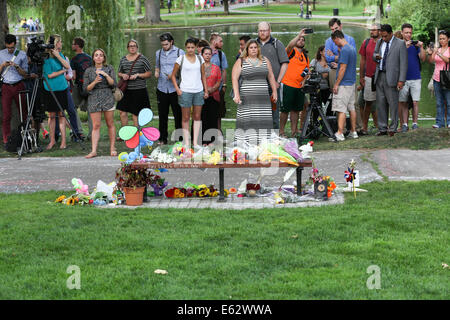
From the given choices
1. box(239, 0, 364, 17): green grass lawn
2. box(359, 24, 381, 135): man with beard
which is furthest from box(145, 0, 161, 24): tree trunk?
box(359, 24, 381, 135): man with beard

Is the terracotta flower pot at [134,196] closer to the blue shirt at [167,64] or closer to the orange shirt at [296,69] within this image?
the blue shirt at [167,64]

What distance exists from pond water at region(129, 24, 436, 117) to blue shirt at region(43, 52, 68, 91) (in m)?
3.98

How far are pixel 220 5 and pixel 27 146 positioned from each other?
75879 millimetres

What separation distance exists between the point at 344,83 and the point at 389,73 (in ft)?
2.65

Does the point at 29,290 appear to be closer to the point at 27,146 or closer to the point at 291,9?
the point at 27,146

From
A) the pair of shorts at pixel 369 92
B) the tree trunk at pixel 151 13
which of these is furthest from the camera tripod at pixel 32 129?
the tree trunk at pixel 151 13

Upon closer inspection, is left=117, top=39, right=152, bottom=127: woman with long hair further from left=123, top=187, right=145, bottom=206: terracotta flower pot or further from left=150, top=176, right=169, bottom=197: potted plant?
left=123, top=187, right=145, bottom=206: terracotta flower pot

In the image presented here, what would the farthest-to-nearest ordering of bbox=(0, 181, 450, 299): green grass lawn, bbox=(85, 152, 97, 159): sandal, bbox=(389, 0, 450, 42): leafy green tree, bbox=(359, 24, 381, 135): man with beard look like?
bbox=(389, 0, 450, 42): leafy green tree → bbox=(359, 24, 381, 135): man with beard → bbox=(85, 152, 97, 159): sandal → bbox=(0, 181, 450, 299): green grass lawn

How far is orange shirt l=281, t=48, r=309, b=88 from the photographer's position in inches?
529

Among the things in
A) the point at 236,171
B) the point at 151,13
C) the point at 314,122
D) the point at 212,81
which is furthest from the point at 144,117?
the point at 151,13

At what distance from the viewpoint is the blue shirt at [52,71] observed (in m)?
13.2

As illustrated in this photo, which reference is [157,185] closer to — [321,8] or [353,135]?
[353,135]

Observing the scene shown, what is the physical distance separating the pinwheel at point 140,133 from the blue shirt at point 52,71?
13.5 feet

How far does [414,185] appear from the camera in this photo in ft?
31.6
